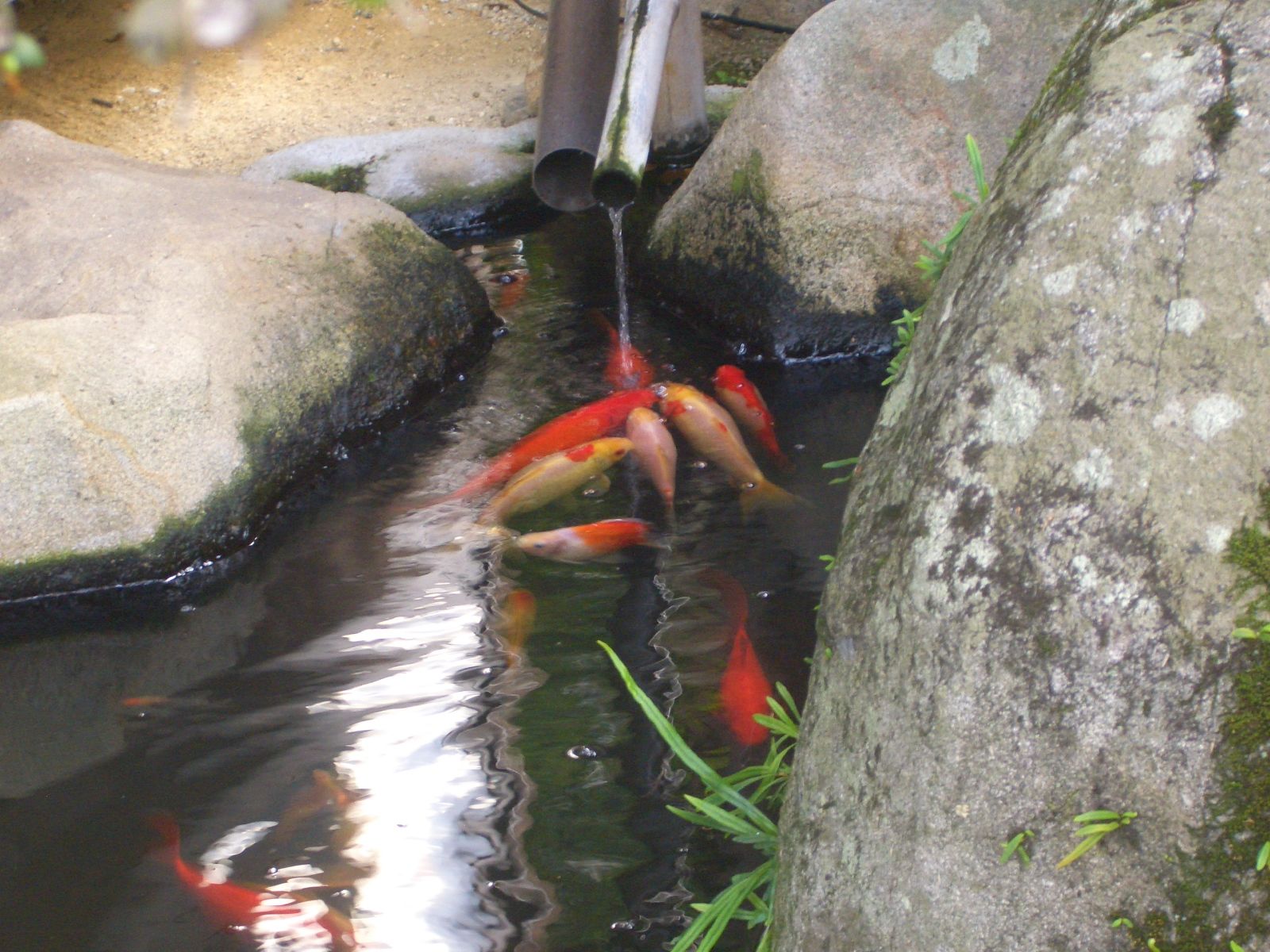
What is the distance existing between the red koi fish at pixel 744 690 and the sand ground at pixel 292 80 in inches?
299

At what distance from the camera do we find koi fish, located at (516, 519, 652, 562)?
14.1 ft

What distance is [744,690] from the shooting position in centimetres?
335

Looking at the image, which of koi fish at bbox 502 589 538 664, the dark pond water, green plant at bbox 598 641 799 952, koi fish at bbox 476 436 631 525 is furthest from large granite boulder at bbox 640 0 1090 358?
green plant at bbox 598 641 799 952

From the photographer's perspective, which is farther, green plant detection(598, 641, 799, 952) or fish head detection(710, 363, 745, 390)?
fish head detection(710, 363, 745, 390)

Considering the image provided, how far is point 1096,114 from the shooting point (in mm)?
1928

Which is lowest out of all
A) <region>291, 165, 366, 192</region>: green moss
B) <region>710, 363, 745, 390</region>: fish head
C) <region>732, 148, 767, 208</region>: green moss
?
<region>710, 363, 745, 390</region>: fish head

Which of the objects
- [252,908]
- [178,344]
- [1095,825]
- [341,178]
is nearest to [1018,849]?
[1095,825]

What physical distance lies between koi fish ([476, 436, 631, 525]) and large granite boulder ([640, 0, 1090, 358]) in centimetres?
169

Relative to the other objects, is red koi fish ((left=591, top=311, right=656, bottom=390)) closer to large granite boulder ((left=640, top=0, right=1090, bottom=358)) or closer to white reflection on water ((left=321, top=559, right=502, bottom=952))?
large granite boulder ((left=640, top=0, right=1090, bottom=358))

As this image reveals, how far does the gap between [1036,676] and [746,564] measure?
2.45 m

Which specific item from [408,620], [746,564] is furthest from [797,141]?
[408,620]

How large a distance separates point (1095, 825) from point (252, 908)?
1990 mm

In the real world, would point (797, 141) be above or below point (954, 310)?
above

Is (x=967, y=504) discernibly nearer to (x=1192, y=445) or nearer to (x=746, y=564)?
(x=1192, y=445)
